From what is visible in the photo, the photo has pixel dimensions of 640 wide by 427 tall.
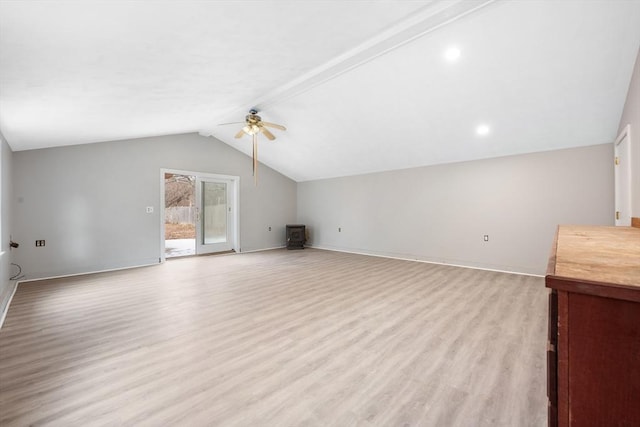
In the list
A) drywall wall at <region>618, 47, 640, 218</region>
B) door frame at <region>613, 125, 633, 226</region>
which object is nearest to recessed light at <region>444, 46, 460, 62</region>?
drywall wall at <region>618, 47, 640, 218</region>

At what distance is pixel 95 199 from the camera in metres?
4.95

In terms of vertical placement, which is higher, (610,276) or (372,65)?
(372,65)

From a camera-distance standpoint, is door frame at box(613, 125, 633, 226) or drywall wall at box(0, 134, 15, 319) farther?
drywall wall at box(0, 134, 15, 319)

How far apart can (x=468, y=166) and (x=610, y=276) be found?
5055 millimetres

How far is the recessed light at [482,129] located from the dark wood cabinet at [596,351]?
13.5 feet

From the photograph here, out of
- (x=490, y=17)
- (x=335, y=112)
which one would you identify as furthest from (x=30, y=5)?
(x=335, y=112)

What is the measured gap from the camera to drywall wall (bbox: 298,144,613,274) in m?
4.14

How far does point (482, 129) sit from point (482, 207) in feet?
4.88

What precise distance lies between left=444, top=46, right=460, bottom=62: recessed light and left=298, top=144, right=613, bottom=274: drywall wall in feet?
8.52

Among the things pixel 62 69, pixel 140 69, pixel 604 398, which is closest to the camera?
pixel 604 398

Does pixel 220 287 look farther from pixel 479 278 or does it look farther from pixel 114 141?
pixel 479 278

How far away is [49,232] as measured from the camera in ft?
14.8

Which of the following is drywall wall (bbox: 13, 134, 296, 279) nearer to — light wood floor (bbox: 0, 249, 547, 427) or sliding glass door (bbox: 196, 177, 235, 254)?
sliding glass door (bbox: 196, 177, 235, 254)

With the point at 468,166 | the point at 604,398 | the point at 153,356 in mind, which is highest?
the point at 468,166
